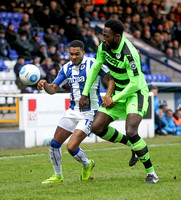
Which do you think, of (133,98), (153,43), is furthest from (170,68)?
(133,98)

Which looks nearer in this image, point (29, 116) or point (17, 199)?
point (17, 199)

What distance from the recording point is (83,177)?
7.95 metres

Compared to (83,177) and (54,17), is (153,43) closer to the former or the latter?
(54,17)

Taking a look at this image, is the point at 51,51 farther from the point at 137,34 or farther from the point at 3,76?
the point at 137,34

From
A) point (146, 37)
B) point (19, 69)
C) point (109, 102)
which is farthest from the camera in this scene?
point (146, 37)

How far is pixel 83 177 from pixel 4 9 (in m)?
14.1

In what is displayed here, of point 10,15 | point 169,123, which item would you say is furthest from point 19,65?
point 169,123

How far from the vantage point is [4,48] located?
17781mm

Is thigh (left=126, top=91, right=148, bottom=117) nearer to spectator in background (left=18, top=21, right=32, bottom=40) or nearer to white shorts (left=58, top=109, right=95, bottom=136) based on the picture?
white shorts (left=58, top=109, right=95, bottom=136)

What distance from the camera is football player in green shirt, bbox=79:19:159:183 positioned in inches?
279

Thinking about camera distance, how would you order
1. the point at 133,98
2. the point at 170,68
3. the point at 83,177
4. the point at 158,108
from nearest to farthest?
the point at 133,98 → the point at 83,177 → the point at 158,108 → the point at 170,68

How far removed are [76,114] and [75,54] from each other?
911 mm

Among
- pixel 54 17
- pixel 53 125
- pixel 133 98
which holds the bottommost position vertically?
pixel 53 125

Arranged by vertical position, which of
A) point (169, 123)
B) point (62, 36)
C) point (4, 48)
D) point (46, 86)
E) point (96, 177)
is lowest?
point (169, 123)
